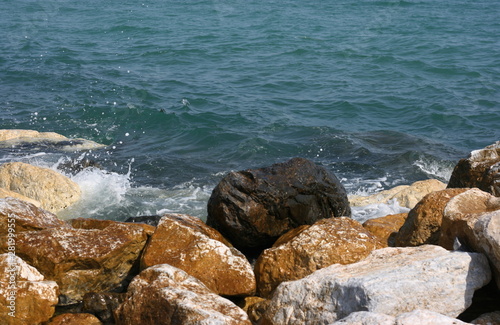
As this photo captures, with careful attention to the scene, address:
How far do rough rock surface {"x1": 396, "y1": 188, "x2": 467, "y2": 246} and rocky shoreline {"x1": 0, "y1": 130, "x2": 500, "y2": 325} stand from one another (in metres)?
0.01

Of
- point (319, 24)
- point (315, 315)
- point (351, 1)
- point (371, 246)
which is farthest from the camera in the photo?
point (351, 1)

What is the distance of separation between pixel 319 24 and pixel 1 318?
2254 centimetres

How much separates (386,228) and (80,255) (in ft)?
10.8

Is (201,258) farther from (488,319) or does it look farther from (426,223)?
(488,319)

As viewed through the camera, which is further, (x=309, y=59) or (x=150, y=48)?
(x=150, y=48)

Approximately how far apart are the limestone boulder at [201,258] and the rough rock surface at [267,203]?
2.31ft

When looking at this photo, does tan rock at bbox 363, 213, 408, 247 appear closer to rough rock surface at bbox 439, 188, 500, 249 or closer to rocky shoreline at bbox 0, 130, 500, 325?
rocky shoreline at bbox 0, 130, 500, 325

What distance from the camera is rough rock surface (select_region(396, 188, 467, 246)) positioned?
5.62m

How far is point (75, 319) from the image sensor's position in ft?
16.7

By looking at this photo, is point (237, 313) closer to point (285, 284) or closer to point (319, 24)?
point (285, 284)

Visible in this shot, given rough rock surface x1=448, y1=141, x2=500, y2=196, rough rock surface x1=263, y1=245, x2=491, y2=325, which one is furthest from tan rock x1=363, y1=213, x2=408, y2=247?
rough rock surface x1=263, y1=245, x2=491, y2=325

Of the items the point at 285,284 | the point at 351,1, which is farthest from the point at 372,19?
the point at 285,284

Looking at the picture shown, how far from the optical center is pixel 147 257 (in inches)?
224

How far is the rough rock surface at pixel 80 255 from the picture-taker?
558 cm
